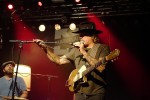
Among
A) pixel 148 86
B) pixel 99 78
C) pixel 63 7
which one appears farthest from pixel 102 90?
pixel 63 7

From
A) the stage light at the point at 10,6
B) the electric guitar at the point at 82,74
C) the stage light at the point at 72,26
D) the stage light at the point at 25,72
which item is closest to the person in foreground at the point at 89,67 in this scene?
the electric guitar at the point at 82,74

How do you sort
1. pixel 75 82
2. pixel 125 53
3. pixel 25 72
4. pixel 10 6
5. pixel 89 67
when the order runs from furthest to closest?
pixel 10 6
pixel 25 72
pixel 125 53
pixel 75 82
pixel 89 67

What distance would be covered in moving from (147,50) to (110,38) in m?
1.13

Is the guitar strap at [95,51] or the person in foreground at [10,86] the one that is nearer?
the guitar strap at [95,51]

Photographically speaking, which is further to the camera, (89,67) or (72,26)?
(72,26)

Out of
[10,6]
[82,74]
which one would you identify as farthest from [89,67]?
[10,6]

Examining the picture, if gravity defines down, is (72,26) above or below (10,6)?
below

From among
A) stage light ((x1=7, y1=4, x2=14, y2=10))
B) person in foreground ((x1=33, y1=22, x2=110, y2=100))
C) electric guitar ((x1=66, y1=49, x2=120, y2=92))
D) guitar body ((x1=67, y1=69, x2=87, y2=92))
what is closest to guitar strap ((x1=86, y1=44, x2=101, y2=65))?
person in foreground ((x1=33, y1=22, x2=110, y2=100))

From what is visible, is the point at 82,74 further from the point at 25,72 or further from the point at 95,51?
the point at 25,72

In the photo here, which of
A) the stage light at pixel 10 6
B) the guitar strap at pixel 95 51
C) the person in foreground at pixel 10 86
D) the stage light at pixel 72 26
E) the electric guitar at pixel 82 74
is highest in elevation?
the stage light at pixel 10 6

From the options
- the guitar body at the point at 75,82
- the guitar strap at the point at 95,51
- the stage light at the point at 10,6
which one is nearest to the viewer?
the guitar body at the point at 75,82

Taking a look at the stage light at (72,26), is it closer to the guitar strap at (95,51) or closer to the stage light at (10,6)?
the stage light at (10,6)

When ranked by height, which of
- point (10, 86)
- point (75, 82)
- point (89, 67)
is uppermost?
point (89, 67)

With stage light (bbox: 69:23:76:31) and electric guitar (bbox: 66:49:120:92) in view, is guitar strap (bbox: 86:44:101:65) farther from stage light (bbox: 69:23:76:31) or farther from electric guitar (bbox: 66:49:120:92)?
stage light (bbox: 69:23:76:31)
